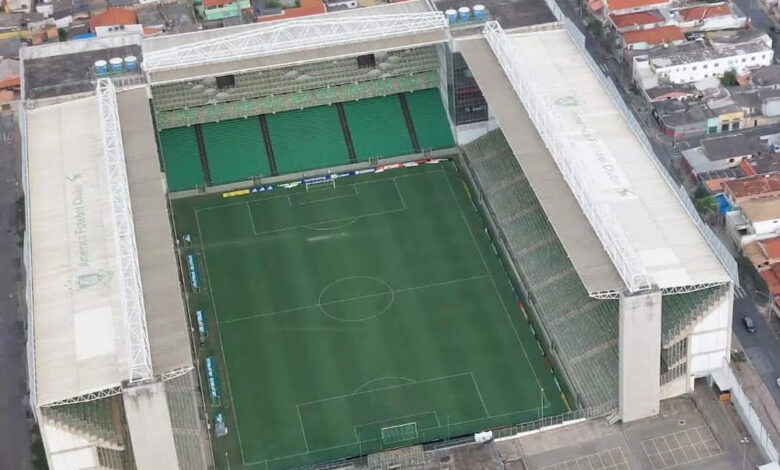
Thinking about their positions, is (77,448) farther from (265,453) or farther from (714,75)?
(714,75)

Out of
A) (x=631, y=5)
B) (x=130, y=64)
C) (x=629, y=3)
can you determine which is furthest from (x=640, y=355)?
(x=629, y=3)

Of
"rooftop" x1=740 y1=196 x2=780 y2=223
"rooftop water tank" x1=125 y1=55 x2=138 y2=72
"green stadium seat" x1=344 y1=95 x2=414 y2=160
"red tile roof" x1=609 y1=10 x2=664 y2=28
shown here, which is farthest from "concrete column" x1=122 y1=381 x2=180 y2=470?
"red tile roof" x1=609 y1=10 x2=664 y2=28

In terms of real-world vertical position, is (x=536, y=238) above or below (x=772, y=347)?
above

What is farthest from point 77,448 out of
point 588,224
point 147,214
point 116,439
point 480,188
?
point 480,188

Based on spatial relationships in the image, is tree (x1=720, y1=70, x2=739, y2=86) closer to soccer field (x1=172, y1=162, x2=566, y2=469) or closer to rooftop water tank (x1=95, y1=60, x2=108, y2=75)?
soccer field (x1=172, y1=162, x2=566, y2=469)

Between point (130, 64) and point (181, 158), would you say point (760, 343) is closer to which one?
point (181, 158)
